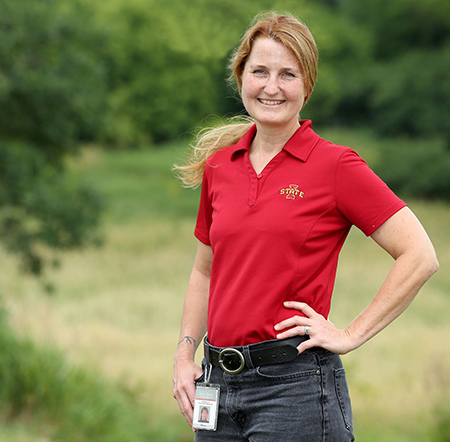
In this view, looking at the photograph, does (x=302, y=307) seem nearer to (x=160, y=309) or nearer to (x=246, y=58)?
(x=246, y=58)

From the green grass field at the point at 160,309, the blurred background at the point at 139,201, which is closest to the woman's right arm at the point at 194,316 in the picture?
the blurred background at the point at 139,201

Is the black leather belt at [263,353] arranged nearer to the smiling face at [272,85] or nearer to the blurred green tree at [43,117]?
the smiling face at [272,85]

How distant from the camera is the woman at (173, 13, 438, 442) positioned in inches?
75.8

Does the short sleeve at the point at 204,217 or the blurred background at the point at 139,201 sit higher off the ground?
the blurred background at the point at 139,201

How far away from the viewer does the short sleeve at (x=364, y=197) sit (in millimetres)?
1923

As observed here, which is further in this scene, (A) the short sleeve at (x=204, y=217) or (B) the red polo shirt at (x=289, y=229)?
(A) the short sleeve at (x=204, y=217)

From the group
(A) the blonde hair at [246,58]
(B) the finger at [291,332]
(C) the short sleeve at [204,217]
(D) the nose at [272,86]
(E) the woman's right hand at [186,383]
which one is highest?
(A) the blonde hair at [246,58]

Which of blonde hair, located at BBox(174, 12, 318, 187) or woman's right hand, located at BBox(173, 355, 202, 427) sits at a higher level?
blonde hair, located at BBox(174, 12, 318, 187)

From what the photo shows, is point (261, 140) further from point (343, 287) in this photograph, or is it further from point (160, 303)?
point (343, 287)

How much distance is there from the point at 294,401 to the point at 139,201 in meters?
24.3

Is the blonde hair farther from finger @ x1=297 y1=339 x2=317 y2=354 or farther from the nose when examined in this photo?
finger @ x1=297 y1=339 x2=317 y2=354

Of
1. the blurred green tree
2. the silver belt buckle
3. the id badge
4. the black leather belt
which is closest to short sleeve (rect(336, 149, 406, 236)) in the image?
the black leather belt

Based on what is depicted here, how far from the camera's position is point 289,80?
205 cm

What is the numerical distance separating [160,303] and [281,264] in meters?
13.7
